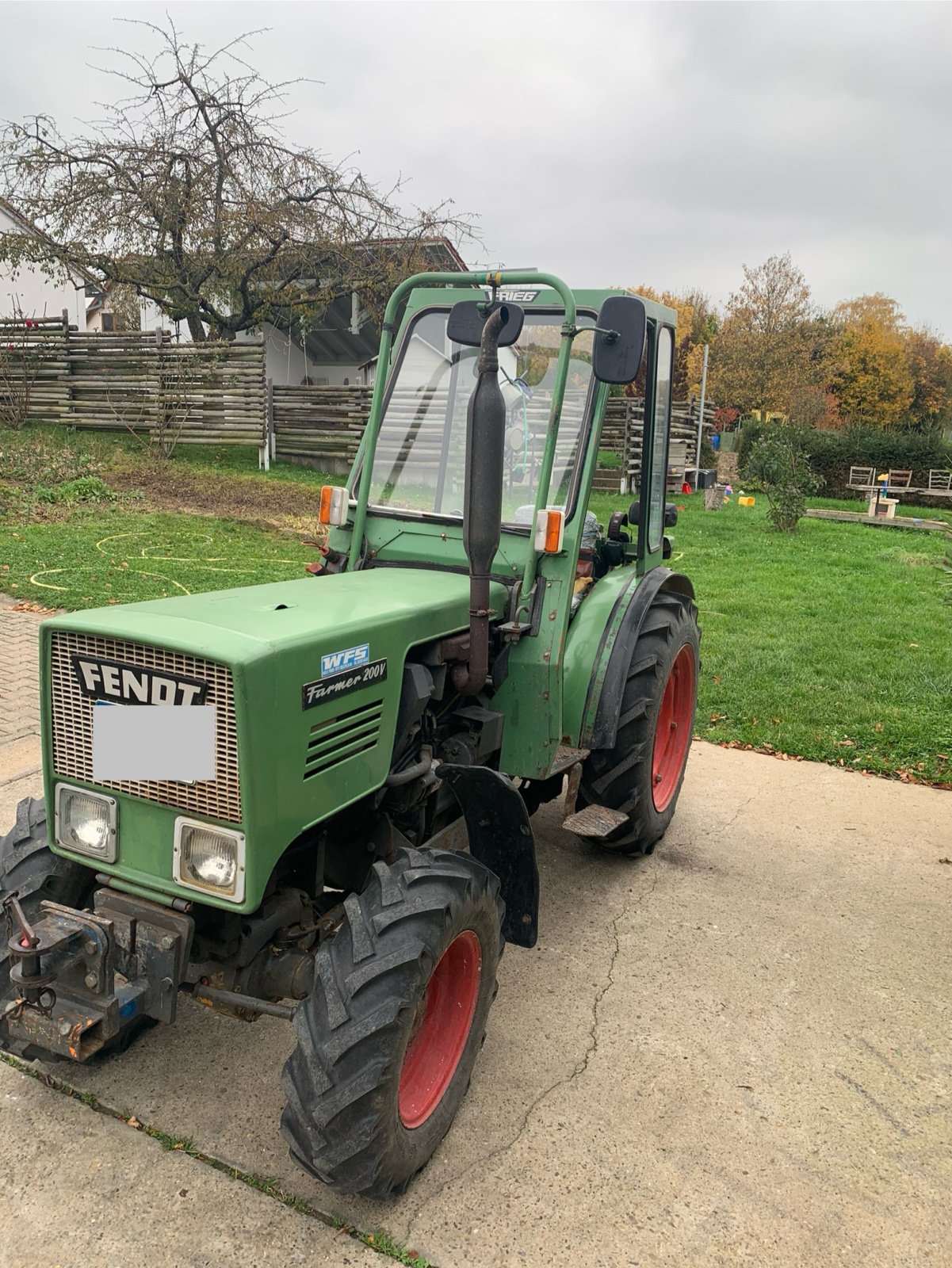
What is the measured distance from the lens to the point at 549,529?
3.33 metres

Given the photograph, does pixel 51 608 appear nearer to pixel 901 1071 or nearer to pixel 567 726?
pixel 567 726

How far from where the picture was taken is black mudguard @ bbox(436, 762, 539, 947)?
2936mm

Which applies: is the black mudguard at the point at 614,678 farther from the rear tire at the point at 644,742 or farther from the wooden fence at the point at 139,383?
the wooden fence at the point at 139,383

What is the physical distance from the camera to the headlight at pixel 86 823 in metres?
2.48

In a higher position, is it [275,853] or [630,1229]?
[275,853]

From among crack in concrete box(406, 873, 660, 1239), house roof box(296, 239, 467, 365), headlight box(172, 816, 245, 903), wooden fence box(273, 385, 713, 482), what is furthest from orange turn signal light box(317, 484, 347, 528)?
house roof box(296, 239, 467, 365)

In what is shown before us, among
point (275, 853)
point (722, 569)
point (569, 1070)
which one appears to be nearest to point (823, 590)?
point (722, 569)

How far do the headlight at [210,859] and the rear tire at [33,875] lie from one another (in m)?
0.52

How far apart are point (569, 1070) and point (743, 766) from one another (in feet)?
10.3

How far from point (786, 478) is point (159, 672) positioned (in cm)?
1483

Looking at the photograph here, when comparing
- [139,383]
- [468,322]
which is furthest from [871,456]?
[468,322]

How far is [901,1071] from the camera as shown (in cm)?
304

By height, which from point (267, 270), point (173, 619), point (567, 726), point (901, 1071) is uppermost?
point (267, 270)

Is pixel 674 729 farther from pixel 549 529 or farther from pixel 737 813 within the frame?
pixel 549 529
